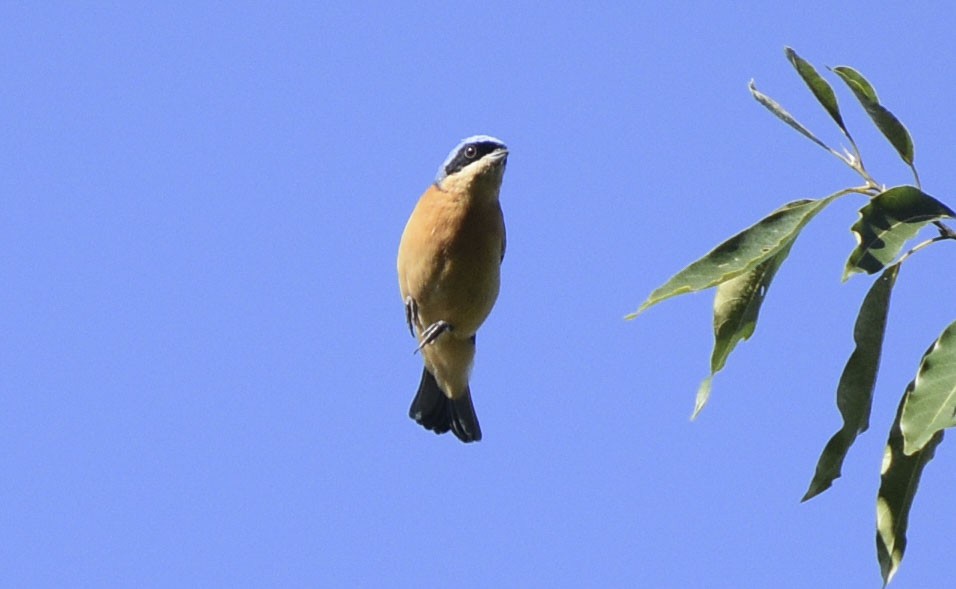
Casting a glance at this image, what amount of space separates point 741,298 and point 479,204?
4.20 m

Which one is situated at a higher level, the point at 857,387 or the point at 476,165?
the point at 476,165

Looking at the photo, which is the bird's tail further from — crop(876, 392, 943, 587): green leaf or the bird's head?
crop(876, 392, 943, 587): green leaf

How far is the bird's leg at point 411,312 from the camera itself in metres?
8.31

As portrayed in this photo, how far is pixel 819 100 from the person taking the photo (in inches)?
155

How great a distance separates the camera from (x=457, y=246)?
774 cm

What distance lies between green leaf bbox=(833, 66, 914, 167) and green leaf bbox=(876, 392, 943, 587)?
737 mm

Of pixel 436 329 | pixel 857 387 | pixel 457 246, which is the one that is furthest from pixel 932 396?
pixel 436 329

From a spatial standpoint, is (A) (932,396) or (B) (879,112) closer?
(A) (932,396)

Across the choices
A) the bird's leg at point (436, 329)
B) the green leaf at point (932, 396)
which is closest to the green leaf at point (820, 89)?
the green leaf at point (932, 396)

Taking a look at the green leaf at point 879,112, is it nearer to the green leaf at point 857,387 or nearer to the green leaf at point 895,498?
the green leaf at point 857,387

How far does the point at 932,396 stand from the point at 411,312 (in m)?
5.40

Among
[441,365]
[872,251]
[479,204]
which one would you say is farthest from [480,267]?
[872,251]

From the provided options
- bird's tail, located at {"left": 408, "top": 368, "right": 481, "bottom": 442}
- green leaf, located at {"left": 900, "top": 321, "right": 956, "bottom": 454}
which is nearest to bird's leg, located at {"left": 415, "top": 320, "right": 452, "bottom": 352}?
bird's tail, located at {"left": 408, "top": 368, "right": 481, "bottom": 442}

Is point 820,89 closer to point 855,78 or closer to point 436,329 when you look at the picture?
point 855,78
